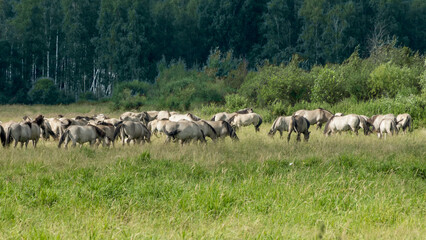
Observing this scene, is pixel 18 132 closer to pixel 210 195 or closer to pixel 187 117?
pixel 187 117

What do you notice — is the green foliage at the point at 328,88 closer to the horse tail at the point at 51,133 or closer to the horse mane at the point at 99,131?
the horse tail at the point at 51,133

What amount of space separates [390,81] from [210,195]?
25185mm

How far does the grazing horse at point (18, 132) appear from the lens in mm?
15682

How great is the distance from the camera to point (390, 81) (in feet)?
101

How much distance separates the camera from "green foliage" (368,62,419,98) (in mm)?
30688

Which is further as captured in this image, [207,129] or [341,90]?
[341,90]

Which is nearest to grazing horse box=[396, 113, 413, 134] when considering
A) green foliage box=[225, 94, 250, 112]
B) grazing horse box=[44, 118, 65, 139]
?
green foliage box=[225, 94, 250, 112]

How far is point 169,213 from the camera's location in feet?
26.9

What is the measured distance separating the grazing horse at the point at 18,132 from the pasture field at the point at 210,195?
2226 millimetres

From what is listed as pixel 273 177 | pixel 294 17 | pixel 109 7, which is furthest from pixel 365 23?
pixel 273 177

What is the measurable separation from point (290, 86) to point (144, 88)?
80.4 feet

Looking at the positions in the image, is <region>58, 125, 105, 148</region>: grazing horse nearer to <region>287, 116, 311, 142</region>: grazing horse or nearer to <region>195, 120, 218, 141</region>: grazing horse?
<region>195, 120, 218, 141</region>: grazing horse

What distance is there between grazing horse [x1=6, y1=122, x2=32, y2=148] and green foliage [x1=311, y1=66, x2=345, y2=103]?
800 inches

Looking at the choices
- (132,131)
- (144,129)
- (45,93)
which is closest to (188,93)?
(45,93)
